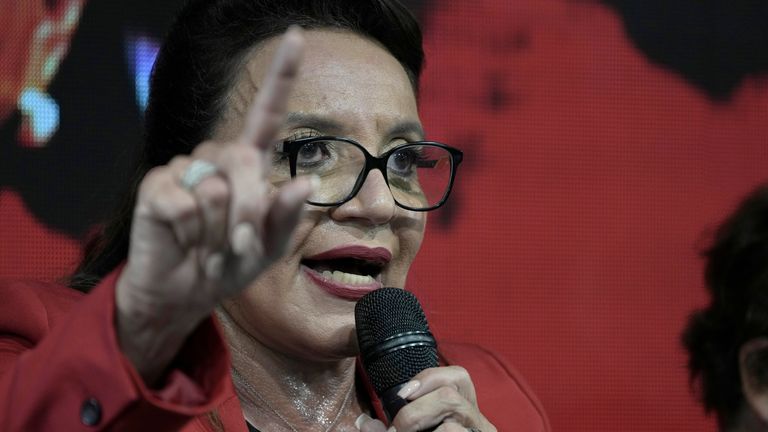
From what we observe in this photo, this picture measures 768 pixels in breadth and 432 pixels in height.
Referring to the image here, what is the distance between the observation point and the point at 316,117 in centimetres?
146

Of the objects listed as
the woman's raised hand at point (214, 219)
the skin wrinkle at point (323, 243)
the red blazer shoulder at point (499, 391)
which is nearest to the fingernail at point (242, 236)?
the woman's raised hand at point (214, 219)

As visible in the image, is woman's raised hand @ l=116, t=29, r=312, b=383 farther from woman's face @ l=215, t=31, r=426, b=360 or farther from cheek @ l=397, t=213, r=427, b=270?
cheek @ l=397, t=213, r=427, b=270

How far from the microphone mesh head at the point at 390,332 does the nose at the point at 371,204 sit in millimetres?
137

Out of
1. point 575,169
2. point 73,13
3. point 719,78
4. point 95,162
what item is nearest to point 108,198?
point 95,162

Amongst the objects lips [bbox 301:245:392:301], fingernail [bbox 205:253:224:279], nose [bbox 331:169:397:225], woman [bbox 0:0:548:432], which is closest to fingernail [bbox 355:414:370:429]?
woman [bbox 0:0:548:432]

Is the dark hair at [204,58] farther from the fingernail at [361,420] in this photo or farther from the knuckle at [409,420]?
the knuckle at [409,420]

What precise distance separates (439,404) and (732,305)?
39 cm

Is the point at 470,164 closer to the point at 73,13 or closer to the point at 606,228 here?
the point at 606,228

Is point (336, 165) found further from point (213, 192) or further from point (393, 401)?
point (213, 192)

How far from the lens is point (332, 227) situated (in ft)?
4.74

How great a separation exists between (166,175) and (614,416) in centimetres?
157

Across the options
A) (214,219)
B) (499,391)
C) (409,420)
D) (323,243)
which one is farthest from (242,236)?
(499,391)

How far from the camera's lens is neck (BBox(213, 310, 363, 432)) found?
1.50m

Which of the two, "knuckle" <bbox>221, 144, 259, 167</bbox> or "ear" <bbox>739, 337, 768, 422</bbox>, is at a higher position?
"knuckle" <bbox>221, 144, 259, 167</bbox>
